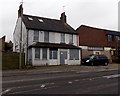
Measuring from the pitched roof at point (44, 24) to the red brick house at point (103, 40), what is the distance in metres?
7.16

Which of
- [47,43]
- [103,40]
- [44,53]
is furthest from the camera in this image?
[103,40]

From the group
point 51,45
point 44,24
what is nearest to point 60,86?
point 51,45

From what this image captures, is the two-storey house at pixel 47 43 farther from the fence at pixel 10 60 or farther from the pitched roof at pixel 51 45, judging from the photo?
the fence at pixel 10 60

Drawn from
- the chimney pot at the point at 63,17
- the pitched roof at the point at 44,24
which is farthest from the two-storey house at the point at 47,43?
the chimney pot at the point at 63,17

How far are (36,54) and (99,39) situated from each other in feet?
57.5

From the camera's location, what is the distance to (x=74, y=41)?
28812 millimetres

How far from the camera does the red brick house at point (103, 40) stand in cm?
3500

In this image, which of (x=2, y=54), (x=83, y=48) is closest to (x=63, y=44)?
(x=83, y=48)

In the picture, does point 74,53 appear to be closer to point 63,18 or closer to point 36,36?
point 36,36

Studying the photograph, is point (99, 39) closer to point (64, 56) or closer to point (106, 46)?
point (106, 46)

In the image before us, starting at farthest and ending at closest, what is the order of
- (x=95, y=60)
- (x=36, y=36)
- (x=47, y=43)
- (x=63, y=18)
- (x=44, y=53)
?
(x=63, y=18) → (x=47, y=43) → (x=36, y=36) → (x=95, y=60) → (x=44, y=53)

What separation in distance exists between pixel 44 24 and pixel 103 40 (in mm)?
14740

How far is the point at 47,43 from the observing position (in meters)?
25.8

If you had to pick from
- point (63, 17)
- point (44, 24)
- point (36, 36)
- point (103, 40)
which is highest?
point (63, 17)
